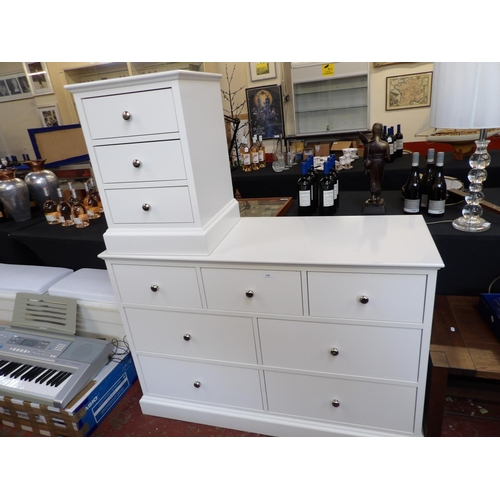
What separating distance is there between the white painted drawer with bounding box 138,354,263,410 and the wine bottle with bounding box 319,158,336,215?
0.83 m

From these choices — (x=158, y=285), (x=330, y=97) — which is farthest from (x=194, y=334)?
(x=330, y=97)

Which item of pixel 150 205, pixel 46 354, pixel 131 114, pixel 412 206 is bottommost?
pixel 46 354

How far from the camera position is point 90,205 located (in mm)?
2203

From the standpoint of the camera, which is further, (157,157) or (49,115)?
(49,115)

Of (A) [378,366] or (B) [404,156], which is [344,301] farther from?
(B) [404,156]

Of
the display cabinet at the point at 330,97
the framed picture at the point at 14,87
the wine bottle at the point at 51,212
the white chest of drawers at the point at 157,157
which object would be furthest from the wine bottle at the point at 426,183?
the framed picture at the point at 14,87

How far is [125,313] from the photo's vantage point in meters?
1.54

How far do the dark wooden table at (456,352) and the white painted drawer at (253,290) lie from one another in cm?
56

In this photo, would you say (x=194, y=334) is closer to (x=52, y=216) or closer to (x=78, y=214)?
(x=78, y=214)

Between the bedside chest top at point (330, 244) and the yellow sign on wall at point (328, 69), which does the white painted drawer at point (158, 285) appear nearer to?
the bedside chest top at point (330, 244)

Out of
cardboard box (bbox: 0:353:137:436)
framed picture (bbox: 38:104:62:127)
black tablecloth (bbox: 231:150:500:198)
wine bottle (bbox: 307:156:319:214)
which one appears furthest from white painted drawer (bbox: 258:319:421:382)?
framed picture (bbox: 38:104:62:127)

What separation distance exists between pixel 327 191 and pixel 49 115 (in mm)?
4934

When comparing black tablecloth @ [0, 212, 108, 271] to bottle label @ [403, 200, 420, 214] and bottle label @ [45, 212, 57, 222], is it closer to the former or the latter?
bottle label @ [45, 212, 57, 222]

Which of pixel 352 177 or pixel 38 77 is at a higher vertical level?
pixel 38 77
